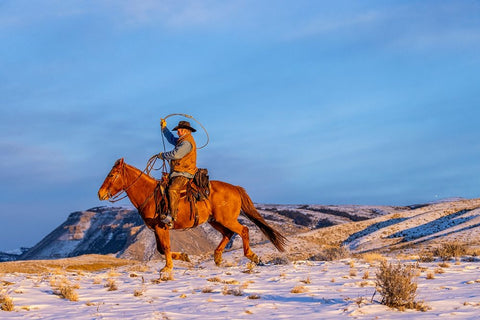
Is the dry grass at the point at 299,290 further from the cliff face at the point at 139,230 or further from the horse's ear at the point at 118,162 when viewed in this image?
the cliff face at the point at 139,230

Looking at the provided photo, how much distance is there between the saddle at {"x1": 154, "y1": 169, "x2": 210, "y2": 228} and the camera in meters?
13.4

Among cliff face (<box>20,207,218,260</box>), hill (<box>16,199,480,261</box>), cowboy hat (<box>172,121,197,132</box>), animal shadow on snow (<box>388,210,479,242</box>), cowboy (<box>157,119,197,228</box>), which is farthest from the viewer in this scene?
cliff face (<box>20,207,218,260</box>)

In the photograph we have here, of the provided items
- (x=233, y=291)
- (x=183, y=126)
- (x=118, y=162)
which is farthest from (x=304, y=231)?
(x=233, y=291)

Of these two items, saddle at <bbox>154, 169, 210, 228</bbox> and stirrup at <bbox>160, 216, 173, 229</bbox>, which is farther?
saddle at <bbox>154, 169, 210, 228</bbox>

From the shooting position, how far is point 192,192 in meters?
13.9

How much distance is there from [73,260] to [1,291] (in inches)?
1011

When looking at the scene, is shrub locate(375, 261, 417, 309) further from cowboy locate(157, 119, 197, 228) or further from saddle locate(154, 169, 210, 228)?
saddle locate(154, 169, 210, 228)

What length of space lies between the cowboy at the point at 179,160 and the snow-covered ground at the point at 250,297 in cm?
187

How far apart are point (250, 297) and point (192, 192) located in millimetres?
4833

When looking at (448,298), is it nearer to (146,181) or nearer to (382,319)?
(382,319)

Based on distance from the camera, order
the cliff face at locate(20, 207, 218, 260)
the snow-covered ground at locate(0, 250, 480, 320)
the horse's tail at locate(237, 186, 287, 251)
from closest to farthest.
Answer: the snow-covered ground at locate(0, 250, 480, 320), the horse's tail at locate(237, 186, 287, 251), the cliff face at locate(20, 207, 218, 260)

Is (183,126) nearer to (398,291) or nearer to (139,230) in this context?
(398,291)

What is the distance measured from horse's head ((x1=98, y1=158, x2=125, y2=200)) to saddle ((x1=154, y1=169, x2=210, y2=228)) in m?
0.94

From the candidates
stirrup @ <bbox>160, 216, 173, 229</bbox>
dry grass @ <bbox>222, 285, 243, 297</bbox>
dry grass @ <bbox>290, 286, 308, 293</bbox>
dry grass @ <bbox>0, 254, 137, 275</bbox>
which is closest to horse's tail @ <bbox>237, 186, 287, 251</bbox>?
stirrup @ <bbox>160, 216, 173, 229</bbox>
